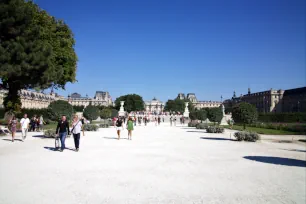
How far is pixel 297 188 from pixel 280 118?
61439 mm

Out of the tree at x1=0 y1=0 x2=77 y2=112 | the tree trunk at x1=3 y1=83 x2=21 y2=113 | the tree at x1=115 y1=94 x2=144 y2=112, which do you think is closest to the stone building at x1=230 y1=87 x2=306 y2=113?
the tree at x1=115 y1=94 x2=144 y2=112

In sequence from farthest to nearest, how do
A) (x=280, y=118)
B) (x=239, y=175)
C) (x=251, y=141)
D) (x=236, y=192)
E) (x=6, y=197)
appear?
(x=280, y=118) → (x=251, y=141) → (x=239, y=175) → (x=236, y=192) → (x=6, y=197)

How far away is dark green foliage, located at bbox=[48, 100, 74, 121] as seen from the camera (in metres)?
21.2

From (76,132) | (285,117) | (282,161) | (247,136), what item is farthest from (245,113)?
(285,117)

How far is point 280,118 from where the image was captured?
62812 millimetres

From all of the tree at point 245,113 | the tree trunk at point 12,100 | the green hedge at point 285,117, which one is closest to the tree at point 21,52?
the tree trunk at point 12,100

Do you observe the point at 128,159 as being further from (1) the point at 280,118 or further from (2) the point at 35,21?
(1) the point at 280,118

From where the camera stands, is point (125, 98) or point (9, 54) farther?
point (125, 98)

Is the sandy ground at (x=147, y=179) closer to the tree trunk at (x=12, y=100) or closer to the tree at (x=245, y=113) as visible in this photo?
the tree at (x=245, y=113)

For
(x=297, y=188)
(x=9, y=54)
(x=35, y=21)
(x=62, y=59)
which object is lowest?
(x=297, y=188)

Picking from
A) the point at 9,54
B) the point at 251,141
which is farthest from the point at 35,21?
the point at 251,141

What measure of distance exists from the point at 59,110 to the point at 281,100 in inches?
5132

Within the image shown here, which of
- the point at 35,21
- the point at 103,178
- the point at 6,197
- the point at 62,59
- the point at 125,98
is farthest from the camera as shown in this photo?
the point at 125,98

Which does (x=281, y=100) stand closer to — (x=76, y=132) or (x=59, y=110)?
(x=59, y=110)
